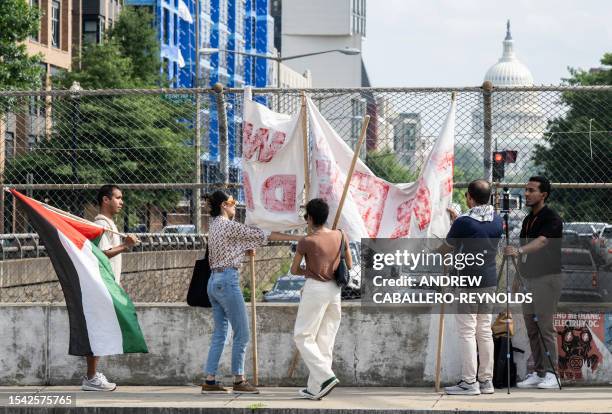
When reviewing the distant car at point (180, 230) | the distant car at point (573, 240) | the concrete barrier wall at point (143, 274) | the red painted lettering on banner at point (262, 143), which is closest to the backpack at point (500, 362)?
the red painted lettering on banner at point (262, 143)

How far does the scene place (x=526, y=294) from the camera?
37.6ft

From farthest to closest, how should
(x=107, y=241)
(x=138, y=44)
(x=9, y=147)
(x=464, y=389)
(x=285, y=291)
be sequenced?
(x=138, y=44) < (x=285, y=291) < (x=9, y=147) < (x=107, y=241) < (x=464, y=389)

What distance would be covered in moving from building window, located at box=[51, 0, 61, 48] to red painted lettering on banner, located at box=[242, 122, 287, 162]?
154ft

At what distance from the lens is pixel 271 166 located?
38.6 ft

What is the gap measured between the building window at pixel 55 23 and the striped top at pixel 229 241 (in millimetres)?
47603

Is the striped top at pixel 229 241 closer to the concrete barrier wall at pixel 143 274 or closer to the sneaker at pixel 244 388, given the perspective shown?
the sneaker at pixel 244 388

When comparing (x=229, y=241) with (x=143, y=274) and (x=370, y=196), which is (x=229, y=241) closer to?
(x=370, y=196)

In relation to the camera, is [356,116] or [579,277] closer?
[356,116]

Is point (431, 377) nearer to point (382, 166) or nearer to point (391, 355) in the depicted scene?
point (391, 355)

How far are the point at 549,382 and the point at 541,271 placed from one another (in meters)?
0.99

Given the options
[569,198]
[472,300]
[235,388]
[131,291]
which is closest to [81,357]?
[235,388]

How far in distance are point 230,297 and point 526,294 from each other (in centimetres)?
261

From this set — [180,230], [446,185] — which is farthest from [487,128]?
[180,230]

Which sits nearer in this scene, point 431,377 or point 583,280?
point 431,377
